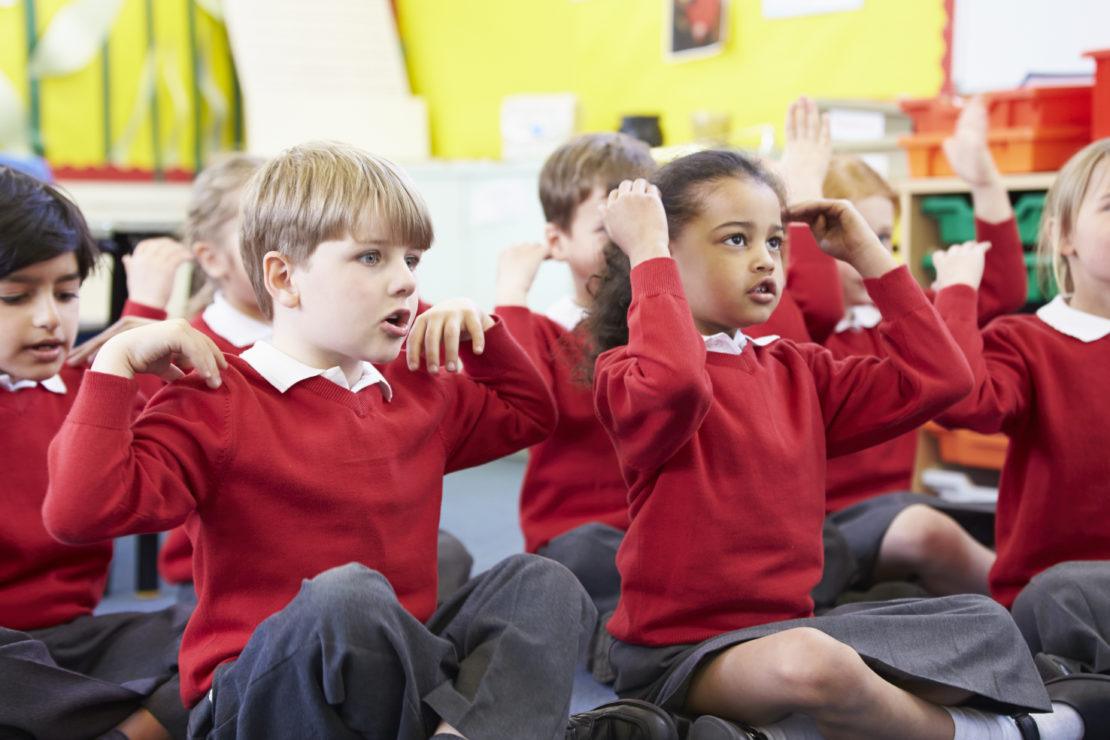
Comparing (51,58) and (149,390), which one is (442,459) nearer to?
(149,390)

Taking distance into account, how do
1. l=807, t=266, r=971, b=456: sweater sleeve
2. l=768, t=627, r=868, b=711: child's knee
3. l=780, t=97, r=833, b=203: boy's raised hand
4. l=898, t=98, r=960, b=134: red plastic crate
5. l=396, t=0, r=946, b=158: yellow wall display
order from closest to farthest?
l=768, t=627, r=868, b=711: child's knee, l=807, t=266, r=971, b=456: sweater sleeve, l=780, t=97, r=833, b=203: boy's raised hand, l=898, t=98, r=960, b=134: red plastic crate, l=396, t=0, r=946, b=158: yellow wall display

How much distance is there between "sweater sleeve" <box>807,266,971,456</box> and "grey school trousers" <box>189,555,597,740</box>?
439 mm

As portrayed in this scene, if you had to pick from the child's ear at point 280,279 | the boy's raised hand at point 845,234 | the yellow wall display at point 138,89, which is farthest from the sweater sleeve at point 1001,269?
the yellow wall display at point 138,89

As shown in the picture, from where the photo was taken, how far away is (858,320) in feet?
6.89

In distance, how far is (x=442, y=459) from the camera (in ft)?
4.55

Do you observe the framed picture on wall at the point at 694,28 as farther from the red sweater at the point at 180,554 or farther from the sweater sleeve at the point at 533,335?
the red sweater at the point at 180,554

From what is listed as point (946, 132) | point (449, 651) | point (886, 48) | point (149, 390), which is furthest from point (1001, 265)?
point (886, 48)

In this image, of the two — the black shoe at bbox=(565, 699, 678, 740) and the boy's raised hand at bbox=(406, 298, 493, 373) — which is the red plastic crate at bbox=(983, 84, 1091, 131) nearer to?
the boy's raised hand at bbox=(406, 298, 493, 373)

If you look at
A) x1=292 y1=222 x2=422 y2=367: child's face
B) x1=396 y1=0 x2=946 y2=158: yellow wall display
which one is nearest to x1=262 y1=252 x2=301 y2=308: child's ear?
x1=292 y1=222 x2=422 y2=367: child's face

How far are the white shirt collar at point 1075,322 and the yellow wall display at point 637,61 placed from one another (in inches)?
69.9

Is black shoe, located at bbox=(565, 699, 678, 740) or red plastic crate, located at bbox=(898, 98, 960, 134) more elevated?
red plastic crate, located at bbox=(898, 98, 960, 134)

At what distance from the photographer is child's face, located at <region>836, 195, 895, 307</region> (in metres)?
2.08

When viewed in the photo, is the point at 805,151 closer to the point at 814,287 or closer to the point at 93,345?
the point at 814,287

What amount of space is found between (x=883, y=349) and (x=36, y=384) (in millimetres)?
1260
